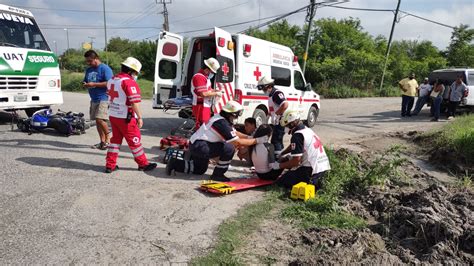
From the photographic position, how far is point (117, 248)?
328 centimetres

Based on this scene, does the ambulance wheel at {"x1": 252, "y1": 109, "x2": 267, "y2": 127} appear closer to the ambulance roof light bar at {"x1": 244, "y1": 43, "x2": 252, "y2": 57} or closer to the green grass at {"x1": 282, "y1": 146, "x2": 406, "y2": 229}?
the ambulance roof light bar at {"x1": 244, "y1": 43, "x2": 252, "y2": 57}

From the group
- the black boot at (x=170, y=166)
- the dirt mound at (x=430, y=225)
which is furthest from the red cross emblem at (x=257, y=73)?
the dirt mound at (x=430, y=225)

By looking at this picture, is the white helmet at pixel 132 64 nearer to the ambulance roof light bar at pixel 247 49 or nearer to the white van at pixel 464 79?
the ambulance roof light bar at pixel 247 49

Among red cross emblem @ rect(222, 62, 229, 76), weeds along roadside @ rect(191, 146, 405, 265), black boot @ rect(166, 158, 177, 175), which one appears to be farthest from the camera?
red cross emblem @ rect(222, 62, 229, 76)

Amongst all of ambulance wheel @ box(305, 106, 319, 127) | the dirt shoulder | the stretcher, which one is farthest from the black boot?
ambulance wheel @ box(305, 106, 319, 127)

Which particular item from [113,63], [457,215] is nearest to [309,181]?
[457,215]

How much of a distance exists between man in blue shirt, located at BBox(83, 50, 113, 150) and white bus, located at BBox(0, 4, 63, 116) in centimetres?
230

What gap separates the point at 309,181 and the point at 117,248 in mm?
2712

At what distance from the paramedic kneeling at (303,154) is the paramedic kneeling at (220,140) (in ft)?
1.94

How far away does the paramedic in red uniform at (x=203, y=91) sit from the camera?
21.7 ft

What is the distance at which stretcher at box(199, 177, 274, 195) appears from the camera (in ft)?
15.5

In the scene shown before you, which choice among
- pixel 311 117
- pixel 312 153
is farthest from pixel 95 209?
pixel 311 117

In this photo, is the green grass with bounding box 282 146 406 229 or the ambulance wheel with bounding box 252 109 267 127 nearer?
the green grass with bounding box 282 146 406 229

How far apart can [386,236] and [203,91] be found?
4053mm
